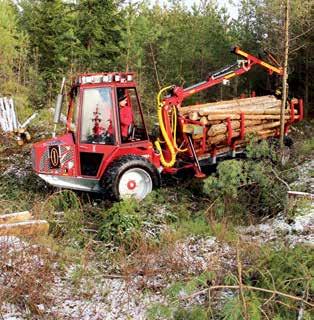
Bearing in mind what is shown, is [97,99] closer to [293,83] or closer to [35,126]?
[35,126]

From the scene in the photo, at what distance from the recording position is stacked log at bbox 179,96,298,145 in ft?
31.4

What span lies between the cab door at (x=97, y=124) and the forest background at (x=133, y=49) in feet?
26.4

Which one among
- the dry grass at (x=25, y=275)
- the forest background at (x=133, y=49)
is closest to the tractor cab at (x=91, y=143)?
the dry grass at (x=25, y=275)

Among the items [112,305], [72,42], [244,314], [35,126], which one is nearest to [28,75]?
[72,42]

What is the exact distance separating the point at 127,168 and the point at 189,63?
37.9 ft

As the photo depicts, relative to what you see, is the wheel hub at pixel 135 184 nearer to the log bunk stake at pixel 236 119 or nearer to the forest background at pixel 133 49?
the log bunk stake at pixel 236 119

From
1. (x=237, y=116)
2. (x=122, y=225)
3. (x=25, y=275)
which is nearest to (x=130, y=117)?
(x=237, y=116)

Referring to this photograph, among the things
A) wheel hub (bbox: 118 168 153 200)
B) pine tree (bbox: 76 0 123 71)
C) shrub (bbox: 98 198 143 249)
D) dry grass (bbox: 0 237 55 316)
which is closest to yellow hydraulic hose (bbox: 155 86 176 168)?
wheel hub (bbox: 118 168 153 200)

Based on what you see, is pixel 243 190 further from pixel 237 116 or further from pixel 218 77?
pixel 218 77

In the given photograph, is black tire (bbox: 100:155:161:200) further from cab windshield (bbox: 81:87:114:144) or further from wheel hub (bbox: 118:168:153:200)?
cab windshield (bbox: 81:87:114:144)

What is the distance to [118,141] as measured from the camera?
344 inches

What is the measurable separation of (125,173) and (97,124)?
3.14 feet

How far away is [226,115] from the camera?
978 cm

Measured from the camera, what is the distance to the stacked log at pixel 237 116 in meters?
9.59
